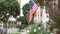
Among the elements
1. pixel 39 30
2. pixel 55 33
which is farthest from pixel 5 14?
pixel 55 33

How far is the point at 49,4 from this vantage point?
5.11 metres

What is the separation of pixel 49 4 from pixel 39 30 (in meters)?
7.88

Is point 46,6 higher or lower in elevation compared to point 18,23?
higher

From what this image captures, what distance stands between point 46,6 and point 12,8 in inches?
1049

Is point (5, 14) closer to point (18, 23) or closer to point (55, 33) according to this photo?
point (18, 23)

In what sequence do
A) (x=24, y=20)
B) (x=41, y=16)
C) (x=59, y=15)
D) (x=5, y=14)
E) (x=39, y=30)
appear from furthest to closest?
(x=24, y=20) < (x=5, y=14) < (x=41, y=16) < (x=39, y=30) < (x=59, y=15)

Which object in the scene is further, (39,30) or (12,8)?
(12,8)

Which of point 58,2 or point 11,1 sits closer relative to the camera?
point 58,2

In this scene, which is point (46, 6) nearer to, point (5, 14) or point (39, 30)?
point (39, 30)

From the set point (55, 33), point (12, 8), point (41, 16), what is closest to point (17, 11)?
point (12, 8)

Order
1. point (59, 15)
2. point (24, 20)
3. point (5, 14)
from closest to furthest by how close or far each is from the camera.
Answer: point (59, 15) → point (5, 14) → point (24, 20)

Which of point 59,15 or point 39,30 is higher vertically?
point 59,15

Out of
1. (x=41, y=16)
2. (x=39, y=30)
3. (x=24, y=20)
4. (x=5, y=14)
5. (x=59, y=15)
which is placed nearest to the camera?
(x=59, y=15)

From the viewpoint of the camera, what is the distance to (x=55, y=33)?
17.5 feet
